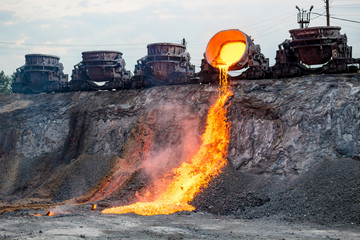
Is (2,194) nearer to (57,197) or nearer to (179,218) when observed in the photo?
(57,197)

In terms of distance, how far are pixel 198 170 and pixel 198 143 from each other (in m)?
1.69

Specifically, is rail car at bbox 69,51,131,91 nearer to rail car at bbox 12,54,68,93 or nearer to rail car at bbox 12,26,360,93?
rail car at bbox 12,26,360,93

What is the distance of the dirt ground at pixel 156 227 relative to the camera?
12688mm

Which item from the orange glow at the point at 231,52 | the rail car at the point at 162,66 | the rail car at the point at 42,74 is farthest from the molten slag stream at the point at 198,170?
the rail car at the point at 42,74

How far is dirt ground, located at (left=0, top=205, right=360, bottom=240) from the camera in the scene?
12688 mm

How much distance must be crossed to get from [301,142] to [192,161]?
176 inches

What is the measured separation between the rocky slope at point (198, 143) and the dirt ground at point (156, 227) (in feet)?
3.17

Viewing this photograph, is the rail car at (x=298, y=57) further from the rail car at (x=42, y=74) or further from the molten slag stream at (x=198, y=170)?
the rail car at (x=42, y=74)

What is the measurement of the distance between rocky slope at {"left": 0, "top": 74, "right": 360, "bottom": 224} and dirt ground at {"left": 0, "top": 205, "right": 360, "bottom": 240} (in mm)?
966

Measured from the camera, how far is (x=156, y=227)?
14.2 metres

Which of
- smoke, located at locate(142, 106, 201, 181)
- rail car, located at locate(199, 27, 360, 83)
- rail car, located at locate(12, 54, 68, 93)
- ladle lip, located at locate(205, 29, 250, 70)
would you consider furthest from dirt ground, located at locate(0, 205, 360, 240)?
rail car, located at locate(12, 54, 68, 93)

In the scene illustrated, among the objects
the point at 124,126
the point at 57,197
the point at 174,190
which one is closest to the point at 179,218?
the point at 174,190

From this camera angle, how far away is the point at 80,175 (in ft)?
70.1

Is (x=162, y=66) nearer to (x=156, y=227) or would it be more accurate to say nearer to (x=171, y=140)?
(x=171, y=140)
